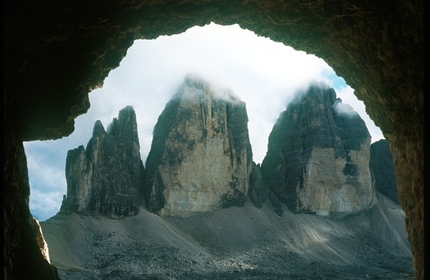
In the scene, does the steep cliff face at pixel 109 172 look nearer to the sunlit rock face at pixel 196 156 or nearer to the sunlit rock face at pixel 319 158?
the sunlit rock face at pixel 196 156

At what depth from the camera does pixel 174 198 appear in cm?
7019

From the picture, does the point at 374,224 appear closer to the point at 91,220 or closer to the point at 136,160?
the point at 136,160

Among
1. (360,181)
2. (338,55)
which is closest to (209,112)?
(360,181)

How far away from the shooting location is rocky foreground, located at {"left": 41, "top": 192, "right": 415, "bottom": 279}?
47812 mm

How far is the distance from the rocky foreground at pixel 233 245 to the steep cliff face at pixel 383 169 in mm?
8628

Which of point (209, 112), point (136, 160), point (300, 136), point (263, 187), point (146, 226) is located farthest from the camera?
point (300, 136)

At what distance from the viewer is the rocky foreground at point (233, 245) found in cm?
4781

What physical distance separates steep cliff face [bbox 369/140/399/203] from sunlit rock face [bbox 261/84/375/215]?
529 inches

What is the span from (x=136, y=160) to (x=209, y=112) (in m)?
17.4

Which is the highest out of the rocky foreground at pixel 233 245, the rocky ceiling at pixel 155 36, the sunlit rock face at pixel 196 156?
the sunlit rock face at pixel 196 156

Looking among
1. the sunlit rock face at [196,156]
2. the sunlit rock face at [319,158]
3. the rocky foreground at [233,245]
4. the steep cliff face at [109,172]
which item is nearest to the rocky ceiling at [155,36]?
the rocky foreground at [233,245]

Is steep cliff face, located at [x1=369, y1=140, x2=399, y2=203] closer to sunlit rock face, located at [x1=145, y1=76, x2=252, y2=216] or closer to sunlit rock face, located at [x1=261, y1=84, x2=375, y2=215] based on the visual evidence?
sunlit rock face, located at [x1=261, y1=84, x2=375, y2=215]

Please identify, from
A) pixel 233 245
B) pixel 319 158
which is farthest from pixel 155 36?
pixel 319 158

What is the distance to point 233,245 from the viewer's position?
66.9 meters
